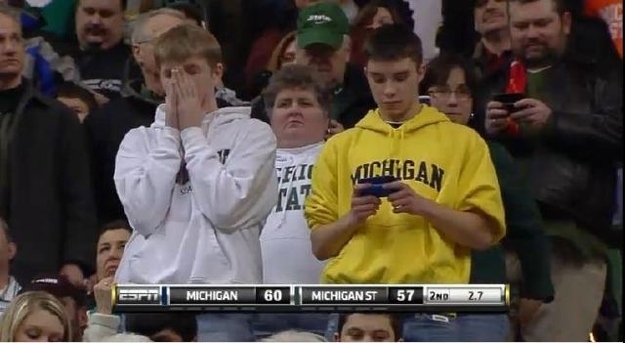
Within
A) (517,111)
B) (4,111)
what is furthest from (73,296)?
(517,111)

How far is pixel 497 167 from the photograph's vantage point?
4609mm

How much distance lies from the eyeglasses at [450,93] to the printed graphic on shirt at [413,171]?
0.22 meters

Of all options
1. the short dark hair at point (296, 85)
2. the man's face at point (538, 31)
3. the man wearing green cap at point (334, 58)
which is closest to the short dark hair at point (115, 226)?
the short dark hair at point (296, 85)

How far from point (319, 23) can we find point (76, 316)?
102 cm

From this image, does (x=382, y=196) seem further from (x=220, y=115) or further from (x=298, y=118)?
(x=220, y=115)

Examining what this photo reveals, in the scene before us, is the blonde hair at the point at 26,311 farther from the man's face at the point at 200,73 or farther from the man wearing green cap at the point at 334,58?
the man wearing green cap at the point at 334,58

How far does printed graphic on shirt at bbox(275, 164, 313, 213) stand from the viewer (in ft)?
15.2

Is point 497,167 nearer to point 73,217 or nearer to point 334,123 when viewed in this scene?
point 334,123

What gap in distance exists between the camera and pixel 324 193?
4.61 metres

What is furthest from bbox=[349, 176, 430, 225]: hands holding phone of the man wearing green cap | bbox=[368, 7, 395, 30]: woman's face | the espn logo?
the espn logo

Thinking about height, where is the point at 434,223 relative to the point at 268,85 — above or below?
below

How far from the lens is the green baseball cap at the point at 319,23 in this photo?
15.5 feet

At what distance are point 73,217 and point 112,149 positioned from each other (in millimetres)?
211

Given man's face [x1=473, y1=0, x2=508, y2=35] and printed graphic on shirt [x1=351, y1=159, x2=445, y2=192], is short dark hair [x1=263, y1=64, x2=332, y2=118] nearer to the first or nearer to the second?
printed graphic on shirt [x1=351, y1=159, x2=445, y2=192]
